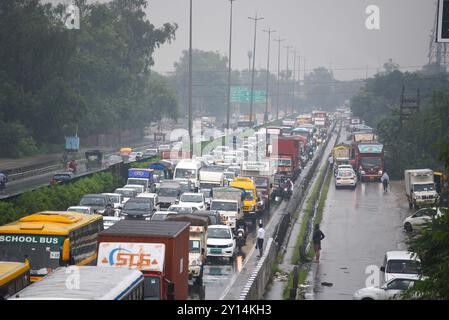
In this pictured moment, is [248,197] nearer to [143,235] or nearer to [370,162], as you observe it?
[370,162]

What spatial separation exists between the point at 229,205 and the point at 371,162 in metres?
25.9

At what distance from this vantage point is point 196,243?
89.4ft

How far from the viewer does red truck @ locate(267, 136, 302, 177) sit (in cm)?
6012

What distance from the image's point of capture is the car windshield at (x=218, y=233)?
31.0 meters

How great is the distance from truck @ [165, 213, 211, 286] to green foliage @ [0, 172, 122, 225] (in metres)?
5.32

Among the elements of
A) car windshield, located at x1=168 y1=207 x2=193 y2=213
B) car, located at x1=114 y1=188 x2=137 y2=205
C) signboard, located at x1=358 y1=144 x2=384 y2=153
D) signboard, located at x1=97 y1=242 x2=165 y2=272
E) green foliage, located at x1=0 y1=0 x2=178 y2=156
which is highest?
green foliage, located at x1=0 y1=0 x2=178 y2=156

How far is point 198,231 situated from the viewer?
27797mm

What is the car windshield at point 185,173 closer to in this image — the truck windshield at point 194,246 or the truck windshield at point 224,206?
the truck windshield at point 224,206

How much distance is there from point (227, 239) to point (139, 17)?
8701 cm

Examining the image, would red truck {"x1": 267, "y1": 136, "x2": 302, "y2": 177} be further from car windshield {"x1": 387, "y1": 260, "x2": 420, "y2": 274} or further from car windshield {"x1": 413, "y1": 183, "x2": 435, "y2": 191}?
car windshield {"x1": 387, "y1": 260, "x2": 420, "y2": 274}

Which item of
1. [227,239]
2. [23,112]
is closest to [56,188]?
[227,239]

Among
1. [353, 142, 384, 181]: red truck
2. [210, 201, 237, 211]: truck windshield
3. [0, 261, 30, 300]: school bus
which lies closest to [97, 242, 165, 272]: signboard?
[0, 261, 30, 300]: school bus

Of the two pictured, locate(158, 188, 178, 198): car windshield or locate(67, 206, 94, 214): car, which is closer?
locate(67, 206, 94, 214): car
